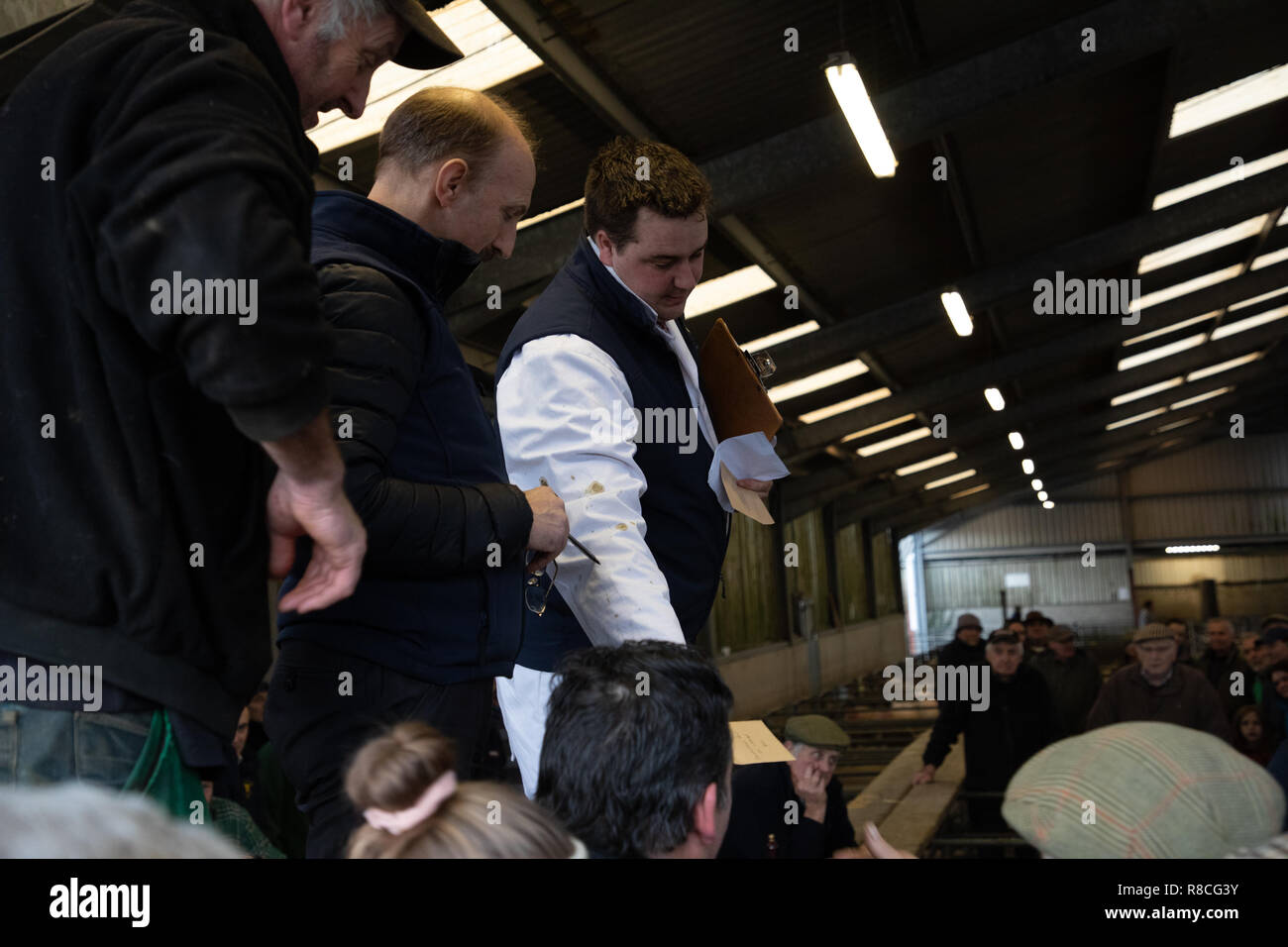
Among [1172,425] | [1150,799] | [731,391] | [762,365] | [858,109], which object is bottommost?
[1150,799]

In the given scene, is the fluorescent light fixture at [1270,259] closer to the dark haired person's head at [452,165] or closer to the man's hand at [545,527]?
the dark haired person's head at [452,165]

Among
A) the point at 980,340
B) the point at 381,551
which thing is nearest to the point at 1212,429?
the point at 980,340

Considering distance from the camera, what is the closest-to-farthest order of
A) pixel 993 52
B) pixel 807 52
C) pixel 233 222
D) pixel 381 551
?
pixel 233 222 < pixel 381 551 < pixel 807 52 < pixel 993 52

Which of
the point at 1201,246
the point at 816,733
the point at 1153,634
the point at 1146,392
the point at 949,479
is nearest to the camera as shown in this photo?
the point at 816,733

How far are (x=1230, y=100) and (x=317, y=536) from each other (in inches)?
418

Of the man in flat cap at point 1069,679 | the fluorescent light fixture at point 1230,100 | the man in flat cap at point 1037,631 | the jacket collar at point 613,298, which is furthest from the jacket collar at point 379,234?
the man in flat cap at point 1037,631

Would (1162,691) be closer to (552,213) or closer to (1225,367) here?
(552,213)

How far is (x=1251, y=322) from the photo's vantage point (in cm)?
2102

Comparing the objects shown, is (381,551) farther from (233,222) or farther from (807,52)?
(807,52)

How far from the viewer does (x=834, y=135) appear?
24.7 ft

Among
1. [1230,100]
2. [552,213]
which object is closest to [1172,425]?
[1230,100]

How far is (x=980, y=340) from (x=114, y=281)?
16.3 meters

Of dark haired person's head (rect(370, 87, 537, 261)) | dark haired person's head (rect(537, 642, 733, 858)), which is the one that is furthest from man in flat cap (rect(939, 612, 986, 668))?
dark haired person's head (rect(537, 642, 733, 858))
